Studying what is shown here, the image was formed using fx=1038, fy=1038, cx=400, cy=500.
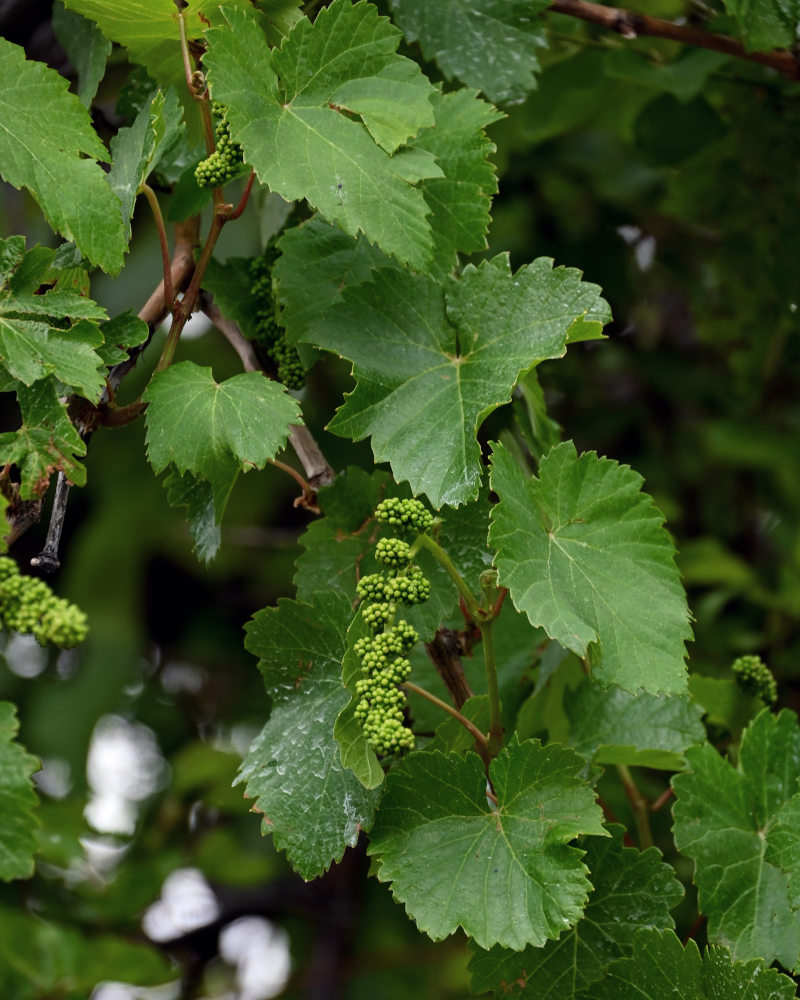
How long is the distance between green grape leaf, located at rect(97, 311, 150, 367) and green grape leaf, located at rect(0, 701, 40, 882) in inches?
14.7

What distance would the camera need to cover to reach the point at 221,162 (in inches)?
40.0

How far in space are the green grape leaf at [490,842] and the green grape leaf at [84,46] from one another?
33.1 inches

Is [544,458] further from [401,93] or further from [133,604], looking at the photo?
[133,604]

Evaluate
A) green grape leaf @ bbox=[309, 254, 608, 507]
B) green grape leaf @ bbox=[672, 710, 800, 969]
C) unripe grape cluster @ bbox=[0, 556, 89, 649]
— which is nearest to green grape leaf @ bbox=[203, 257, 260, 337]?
green grape leaf @ bbox=[309, 254, 608, 507]

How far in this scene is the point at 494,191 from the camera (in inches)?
44.9

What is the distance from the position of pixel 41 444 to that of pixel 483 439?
76 cm

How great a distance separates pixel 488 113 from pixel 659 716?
→ 74 centimetres

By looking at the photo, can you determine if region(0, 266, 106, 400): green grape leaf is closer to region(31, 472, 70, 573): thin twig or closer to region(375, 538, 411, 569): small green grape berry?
region(31, 472, 70, 573): thin twig

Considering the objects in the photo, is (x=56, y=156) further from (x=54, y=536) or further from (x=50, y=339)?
(x=54, y=536)

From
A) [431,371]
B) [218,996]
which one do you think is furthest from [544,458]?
[218,996]

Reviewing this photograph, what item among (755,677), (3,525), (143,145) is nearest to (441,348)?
(143,145)

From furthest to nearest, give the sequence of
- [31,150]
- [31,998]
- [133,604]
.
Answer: [133,604] → [31,998] → [31,150]

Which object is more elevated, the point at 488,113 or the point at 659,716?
the point at 488,113

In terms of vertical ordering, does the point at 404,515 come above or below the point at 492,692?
above
